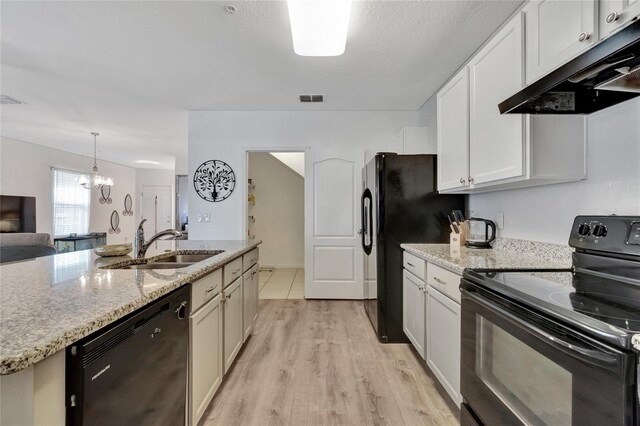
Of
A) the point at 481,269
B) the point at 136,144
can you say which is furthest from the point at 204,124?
the point at 481,269

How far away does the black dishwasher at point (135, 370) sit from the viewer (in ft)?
2.54

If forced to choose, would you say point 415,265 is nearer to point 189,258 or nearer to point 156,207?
point 189,258

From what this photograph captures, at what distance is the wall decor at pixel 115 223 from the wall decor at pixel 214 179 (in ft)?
18.4

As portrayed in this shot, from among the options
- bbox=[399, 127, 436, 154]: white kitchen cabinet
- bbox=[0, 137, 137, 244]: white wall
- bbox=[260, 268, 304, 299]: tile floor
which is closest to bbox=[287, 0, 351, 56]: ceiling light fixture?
bbox=[399, 127, 436, 154]: white kitchen cabinet

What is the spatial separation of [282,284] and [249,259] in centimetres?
235

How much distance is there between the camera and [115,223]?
818cm

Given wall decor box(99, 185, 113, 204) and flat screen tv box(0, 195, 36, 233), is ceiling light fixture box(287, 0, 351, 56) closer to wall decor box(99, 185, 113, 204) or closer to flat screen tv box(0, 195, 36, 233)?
flat screen tv box(0, 195, 36, 233)

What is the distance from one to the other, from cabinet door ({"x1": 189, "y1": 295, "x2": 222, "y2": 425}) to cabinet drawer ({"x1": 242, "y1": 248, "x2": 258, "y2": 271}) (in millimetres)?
650

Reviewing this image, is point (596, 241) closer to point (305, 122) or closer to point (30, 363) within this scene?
point (30, 363)

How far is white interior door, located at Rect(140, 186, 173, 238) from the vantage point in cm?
888

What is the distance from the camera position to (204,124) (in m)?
4.10

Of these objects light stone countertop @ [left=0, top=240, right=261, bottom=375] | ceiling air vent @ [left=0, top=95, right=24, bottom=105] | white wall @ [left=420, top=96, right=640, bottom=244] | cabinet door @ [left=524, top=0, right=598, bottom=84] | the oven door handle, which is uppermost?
ceiling air vent @ [left=0, top=95, right=24, bottom=105]

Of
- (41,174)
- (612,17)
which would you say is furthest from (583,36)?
(41,174)

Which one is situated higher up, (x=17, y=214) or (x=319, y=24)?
(x=319, y=24)
